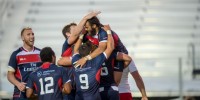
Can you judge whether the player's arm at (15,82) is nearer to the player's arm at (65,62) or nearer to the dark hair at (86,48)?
the player's arm at (65,62)

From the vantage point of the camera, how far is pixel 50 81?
8.39 meters

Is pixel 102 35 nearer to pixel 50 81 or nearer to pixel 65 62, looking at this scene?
pixel 65 62

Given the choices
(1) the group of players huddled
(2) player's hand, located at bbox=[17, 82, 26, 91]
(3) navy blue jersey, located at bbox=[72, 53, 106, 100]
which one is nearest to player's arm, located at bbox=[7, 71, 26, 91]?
(2) player's hand, located at bbox=[17, 82, 26, 91]

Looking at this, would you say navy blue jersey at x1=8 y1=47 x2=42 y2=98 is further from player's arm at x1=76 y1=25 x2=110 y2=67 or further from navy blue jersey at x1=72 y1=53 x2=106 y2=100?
navy blue jersey at x1=72 y1=53 x2=106 y2=100

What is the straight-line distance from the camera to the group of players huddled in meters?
8.02

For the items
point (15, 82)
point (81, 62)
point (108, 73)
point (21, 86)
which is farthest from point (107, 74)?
point (15, 82)

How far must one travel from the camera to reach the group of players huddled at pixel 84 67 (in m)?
8.02

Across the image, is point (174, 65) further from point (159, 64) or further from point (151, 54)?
point (151, 54)

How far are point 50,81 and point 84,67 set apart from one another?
56 centimetres

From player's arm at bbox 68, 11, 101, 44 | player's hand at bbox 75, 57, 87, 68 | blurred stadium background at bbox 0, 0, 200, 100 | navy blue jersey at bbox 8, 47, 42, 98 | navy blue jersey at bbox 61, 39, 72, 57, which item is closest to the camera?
player's hand at bbox 75, 57, 87, 68

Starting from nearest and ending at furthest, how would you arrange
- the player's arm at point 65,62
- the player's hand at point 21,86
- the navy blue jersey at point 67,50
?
the player's arm at point 65,62, the navy blue jersey at point 67,50, the player's hand at point 21,86

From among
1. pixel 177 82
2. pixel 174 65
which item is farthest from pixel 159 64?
pixel 177 82

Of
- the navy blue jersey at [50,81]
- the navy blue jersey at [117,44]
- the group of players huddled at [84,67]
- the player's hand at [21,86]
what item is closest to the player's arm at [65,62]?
the group of players huddled at [84,67]

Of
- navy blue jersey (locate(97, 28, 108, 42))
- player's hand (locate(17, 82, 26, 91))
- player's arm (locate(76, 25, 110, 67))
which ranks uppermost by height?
navy blue jersey (locate(97, 28, 108, 42))
